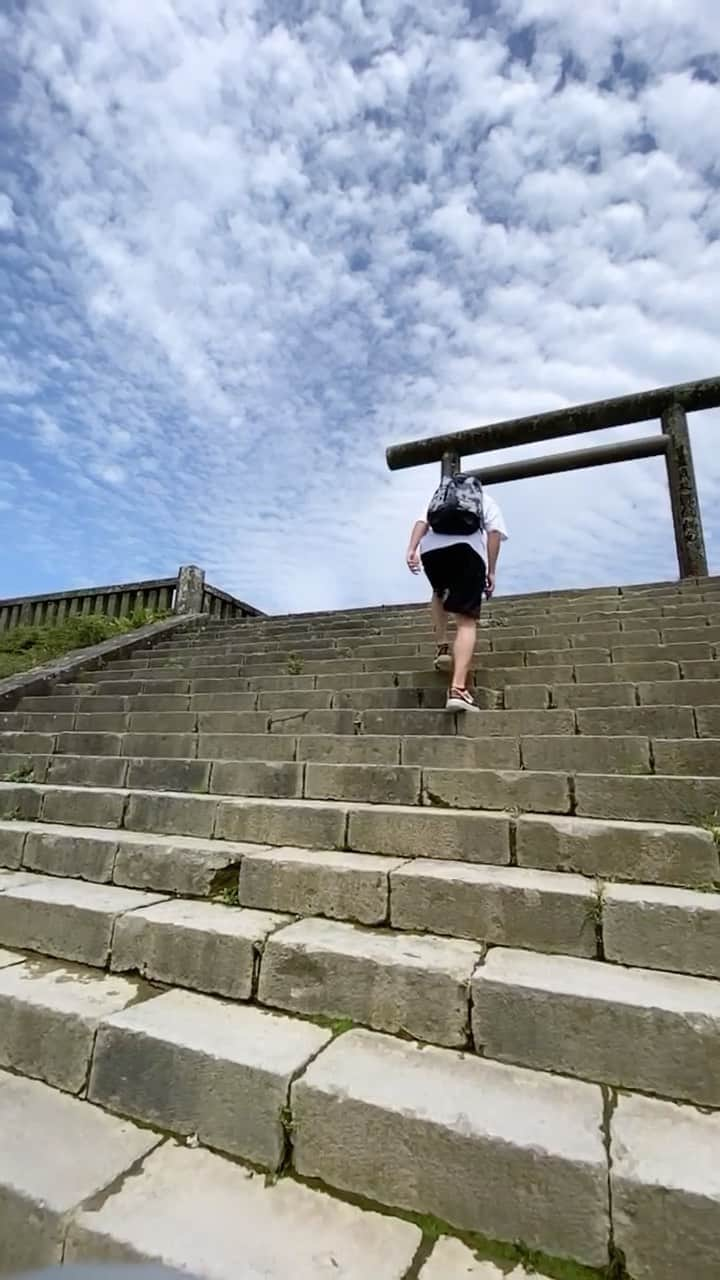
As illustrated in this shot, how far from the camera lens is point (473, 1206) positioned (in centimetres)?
139

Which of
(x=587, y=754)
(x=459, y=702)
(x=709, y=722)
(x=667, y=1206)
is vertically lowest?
(x=667, y=1206)

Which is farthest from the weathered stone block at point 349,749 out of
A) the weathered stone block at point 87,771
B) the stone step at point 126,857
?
the weathered stone block at point 87,771

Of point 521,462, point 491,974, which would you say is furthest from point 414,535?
point 521,462

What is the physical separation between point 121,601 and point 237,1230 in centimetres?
924

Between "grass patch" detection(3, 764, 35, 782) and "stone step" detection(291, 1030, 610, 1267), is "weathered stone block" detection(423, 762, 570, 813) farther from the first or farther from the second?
"grass patch" detection(3, 764, 35, 782)

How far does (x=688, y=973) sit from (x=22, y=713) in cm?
524

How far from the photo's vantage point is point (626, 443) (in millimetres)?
8320

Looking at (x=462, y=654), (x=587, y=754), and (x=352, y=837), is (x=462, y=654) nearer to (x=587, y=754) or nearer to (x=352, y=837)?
(x=587, y=754)

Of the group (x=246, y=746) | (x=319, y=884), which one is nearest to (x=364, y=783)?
(x=319, y=884)

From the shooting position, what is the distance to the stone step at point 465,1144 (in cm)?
132

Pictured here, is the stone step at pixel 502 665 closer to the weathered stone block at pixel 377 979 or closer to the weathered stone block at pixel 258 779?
the weathered stone block at pixel 258 779

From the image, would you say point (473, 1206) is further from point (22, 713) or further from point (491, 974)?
point (22, 713)

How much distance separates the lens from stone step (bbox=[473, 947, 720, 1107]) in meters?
1.55

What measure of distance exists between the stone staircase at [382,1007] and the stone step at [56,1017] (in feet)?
0.04
